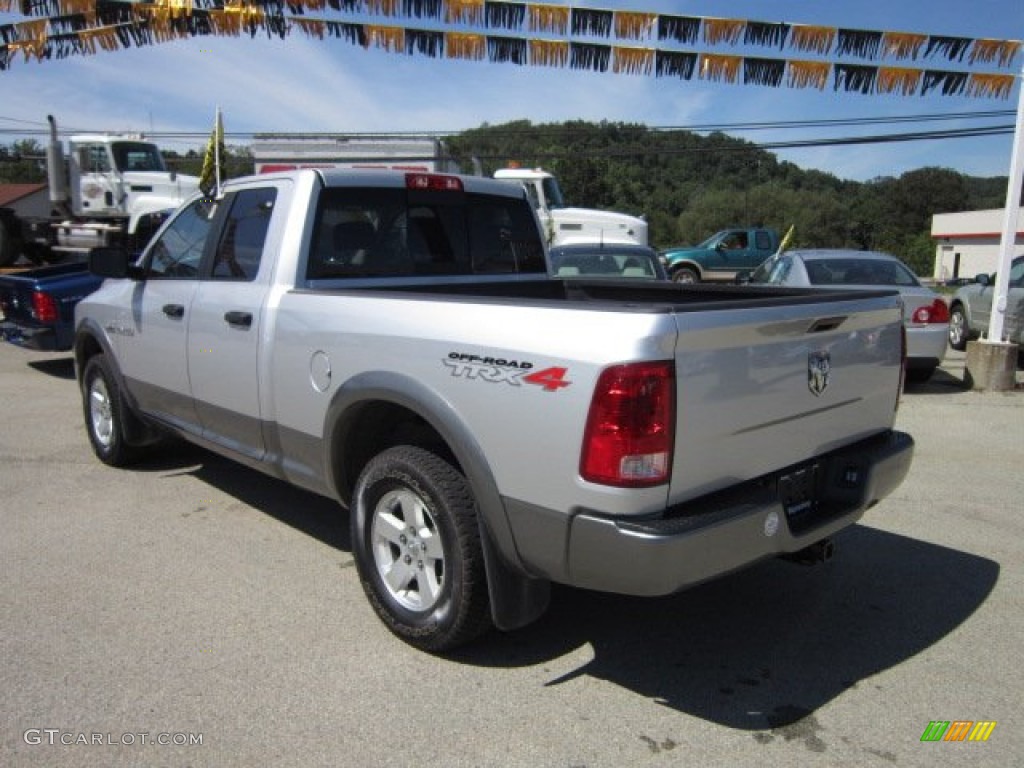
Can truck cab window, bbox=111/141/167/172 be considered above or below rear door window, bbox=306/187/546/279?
above

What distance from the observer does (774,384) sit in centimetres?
288

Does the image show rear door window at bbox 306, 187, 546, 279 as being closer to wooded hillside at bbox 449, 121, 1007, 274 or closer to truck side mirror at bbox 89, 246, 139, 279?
truck side mirror at bbox 89, 246, 139, 279

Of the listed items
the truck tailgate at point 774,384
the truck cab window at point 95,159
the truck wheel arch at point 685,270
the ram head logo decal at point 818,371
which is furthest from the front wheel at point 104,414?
the truck wheel arch at point 685,270

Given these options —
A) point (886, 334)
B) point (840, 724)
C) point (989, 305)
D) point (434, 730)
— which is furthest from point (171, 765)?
point (989, 305)

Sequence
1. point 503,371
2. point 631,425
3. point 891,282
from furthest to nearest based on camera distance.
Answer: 1. point 891,282
2. point 503,371
3. point 631,425

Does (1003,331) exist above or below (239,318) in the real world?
below

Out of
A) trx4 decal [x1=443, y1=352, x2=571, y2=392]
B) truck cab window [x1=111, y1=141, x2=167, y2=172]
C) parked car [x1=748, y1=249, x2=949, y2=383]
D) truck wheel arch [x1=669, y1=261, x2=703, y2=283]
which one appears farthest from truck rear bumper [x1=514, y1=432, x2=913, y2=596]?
truck wheel arch [x1=669, y1=261, x2=703, y2=283]

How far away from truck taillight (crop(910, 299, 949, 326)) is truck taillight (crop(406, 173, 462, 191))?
6441 millimetres

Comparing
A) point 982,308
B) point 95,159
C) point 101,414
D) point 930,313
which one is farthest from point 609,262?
point 95,159

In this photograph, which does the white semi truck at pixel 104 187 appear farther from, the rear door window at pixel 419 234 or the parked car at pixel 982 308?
the parked car at pixel 982 308

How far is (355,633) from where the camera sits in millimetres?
3508

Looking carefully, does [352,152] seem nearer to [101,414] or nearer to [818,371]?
[101,414]

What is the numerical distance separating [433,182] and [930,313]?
22.2 feet

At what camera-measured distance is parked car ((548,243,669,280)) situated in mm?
10539
